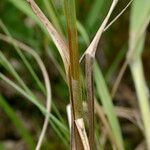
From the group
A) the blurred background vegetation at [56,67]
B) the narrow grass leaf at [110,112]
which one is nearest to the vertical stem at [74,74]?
the narrow grass leaf at [110,112]

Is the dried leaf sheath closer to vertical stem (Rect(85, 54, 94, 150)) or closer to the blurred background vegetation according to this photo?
vertical stem (Rect(85, 54, 94, 150))

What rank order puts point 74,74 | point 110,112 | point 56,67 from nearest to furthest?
point 74,74 < point 110,112 < point 56,67

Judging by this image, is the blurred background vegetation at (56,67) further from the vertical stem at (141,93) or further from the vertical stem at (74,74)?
the vertical stem at (74,74)

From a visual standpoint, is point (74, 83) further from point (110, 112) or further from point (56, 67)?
point (56, 67)

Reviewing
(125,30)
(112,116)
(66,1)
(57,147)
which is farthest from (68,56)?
(125,30)

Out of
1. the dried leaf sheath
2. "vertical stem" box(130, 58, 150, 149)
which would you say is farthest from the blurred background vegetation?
the dried leaf sheath

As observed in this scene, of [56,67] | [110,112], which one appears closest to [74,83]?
[110,112]

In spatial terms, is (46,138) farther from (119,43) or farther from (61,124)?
(61,124)

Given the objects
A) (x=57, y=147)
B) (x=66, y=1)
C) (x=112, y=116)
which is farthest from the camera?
(x=57, y=147)
